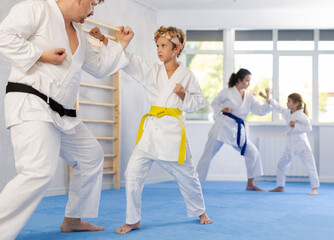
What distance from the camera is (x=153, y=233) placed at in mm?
2750

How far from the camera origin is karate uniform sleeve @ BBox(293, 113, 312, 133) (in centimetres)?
537

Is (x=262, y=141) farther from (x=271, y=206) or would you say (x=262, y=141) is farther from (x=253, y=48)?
(x=271, y=206)

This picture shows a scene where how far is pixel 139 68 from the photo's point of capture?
9.78ft

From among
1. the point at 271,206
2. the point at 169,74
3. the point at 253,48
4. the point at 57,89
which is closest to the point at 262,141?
the point at 253,48

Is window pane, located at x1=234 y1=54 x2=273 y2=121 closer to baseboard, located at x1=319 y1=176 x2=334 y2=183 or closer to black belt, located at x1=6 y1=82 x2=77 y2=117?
baseboard, located at x1=319 y1=176 x2=334 y2=183

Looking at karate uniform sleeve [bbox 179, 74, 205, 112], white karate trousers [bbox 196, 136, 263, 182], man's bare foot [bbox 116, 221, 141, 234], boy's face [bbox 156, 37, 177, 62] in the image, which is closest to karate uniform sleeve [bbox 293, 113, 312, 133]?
white karate trousers [bbox 196, 136, 263, 182]

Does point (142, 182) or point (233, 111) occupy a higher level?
point (233, 111)

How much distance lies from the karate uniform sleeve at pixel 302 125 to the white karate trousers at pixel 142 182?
2.68 m

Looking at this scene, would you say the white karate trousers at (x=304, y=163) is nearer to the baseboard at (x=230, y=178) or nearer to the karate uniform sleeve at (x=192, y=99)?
the baseboard at (x=230, y=178)

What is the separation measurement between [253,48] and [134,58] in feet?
15.6

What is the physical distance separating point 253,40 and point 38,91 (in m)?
5.69

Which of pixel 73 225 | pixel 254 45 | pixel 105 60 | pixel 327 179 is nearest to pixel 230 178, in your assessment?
pixel 327 179

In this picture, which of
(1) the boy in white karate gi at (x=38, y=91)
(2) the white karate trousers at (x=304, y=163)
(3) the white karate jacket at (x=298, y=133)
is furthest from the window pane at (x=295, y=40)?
(1) the boy in white karate gi at (x=38, y=91)

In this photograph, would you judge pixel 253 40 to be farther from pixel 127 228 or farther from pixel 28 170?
pixel 28 170
